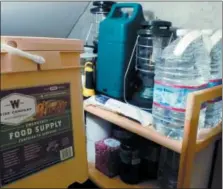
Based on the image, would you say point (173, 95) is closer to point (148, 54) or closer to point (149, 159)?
point (148, 54)

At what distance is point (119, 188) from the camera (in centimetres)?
99

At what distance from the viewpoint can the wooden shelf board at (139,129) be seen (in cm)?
65

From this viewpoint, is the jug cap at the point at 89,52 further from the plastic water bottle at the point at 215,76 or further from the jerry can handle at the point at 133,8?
the plastic water bottle at the point at 215,76

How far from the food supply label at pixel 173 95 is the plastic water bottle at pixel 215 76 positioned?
0.08m

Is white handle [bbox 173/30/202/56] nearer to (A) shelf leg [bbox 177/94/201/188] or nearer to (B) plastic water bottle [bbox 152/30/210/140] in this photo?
(B) plastic water bottle [bbox 152/30/210/140]

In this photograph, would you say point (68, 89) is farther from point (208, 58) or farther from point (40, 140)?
point (208, 58)

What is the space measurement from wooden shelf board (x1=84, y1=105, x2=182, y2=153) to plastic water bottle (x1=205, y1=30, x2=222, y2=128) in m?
0.17

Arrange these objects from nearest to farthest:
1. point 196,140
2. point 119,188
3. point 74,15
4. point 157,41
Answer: point 196,140 → point 157,41 → point 119,188 → point 74,15

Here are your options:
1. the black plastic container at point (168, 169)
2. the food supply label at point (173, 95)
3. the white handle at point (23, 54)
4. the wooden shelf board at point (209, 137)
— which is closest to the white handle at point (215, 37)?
the food supply label at point (173, 95)

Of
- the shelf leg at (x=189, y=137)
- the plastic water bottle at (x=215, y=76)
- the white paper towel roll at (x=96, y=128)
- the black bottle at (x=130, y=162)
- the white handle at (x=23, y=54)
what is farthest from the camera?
the white paper towel roll at (x=96, y=128)

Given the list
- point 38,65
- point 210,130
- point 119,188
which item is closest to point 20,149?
point 38,65

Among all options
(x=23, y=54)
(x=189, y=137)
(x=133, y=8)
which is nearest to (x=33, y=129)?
(x=23, y=54)

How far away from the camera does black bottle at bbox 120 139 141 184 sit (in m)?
0.96

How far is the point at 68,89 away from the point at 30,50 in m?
0.10
